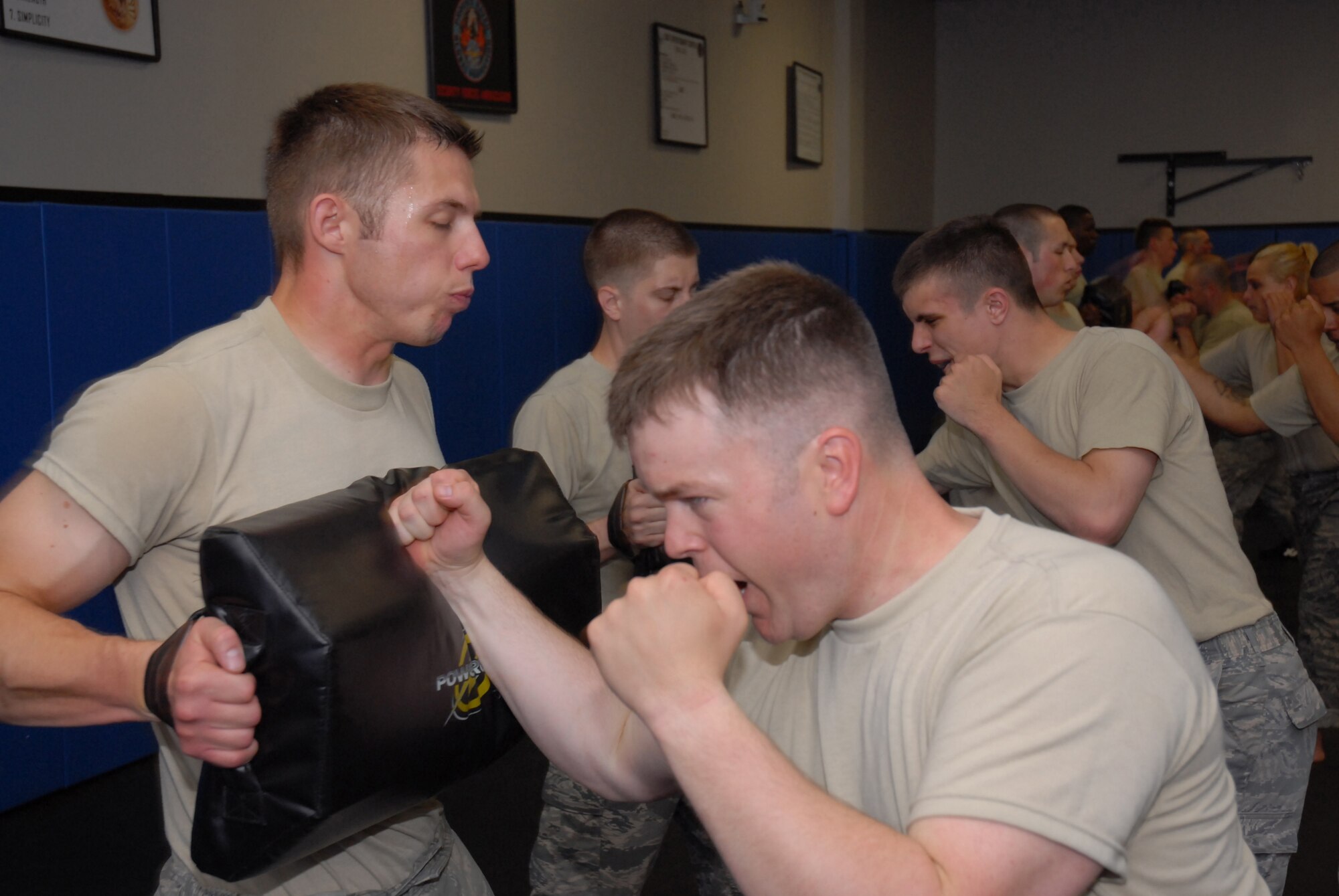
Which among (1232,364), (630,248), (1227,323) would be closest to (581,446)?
(630,248)

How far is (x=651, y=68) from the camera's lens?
6.20 m

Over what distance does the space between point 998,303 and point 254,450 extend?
169cm

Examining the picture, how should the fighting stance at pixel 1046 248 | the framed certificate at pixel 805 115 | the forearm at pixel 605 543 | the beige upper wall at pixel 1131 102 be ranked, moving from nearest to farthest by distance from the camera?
the forearm at pixel 605 543 → the fighting stance at pixel 1046 248 → the framed certificate at pixel 805 115 → the beige upper wall at pixel 1131 102

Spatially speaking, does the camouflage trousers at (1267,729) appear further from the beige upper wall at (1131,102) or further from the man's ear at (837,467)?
the beige upper wall at (1131,102)

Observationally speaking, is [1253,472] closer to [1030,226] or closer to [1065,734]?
[1030,226]

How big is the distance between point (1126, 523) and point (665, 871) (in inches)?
61.8

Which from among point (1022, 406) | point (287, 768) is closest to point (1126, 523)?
point (1022, 406)

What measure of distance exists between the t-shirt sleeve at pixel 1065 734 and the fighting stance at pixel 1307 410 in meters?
2.68

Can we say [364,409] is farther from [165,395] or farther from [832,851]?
[832,851]

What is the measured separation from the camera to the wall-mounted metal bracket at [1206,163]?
9.77m

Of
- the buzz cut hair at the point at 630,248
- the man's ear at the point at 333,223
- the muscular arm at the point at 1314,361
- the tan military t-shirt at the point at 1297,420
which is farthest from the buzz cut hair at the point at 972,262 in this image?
the man's ear at the point at 333,223

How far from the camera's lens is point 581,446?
2.69m

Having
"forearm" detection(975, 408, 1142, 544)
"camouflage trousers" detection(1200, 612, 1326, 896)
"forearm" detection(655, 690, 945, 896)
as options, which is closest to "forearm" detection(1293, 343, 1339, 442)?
"camouflage trousers" detection(1200, 612, 1326, 896)

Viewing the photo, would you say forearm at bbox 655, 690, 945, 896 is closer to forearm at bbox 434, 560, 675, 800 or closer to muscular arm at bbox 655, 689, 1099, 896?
muscular arm at bbox 655, 689, 1099, 896
